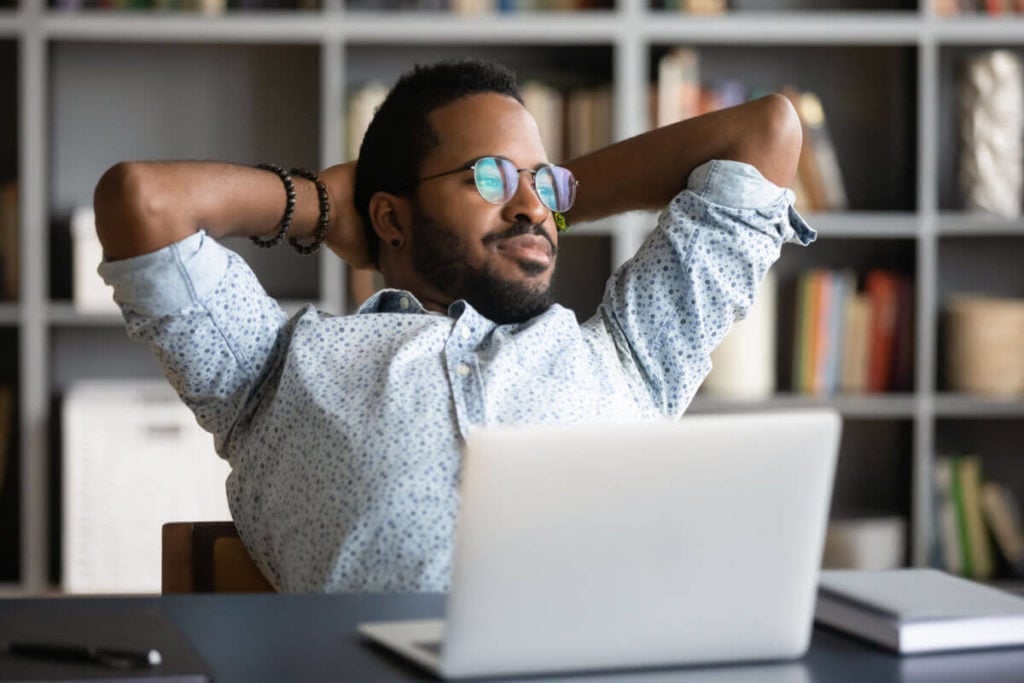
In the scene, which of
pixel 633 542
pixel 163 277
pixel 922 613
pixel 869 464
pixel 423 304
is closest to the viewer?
pixel 633 542

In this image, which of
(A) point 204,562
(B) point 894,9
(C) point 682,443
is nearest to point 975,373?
(B) point 894,9

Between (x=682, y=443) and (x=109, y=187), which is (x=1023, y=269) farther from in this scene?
(x=682, y=443)

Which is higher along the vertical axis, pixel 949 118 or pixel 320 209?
pixel 949 118

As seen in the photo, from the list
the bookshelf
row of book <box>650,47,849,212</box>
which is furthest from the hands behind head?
row of book <box>650,47,849,212</box>

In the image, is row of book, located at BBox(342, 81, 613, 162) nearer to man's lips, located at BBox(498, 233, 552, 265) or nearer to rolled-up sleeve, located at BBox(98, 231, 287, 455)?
man's lips, located at BBox(498, 233, 552, 265)

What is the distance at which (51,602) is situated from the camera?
1045 millimetres

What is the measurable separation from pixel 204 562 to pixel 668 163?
0.75 metres

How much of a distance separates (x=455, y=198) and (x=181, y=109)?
204 centimetres

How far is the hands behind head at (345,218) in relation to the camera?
1677mm

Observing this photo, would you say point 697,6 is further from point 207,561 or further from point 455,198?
point 207,561

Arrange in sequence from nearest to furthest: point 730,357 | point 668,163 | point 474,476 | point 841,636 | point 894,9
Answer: point 474,476, point 841,636, point 668,163, point 730,357, point 894,9

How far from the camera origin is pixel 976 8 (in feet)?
11.1

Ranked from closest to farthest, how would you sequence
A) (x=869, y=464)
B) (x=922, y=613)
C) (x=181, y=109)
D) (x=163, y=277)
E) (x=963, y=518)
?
1. (x=922, y=613)
2. (x=163, y=277)
3. (x=963, y=518)
4. (x=181, y=109)
5. (x=869, y=464)

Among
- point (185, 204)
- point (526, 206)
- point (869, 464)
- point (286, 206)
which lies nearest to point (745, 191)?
point (526, 206)
